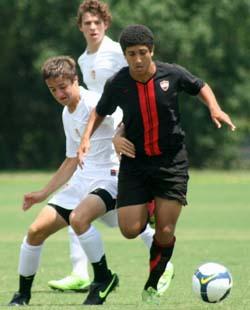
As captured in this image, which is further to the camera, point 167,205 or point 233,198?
point 233,198

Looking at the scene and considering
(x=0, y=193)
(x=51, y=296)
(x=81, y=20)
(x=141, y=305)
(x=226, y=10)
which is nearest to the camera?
(x=141, y=305)

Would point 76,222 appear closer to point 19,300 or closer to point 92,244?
point 92,244

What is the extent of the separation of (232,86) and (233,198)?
1978 cm

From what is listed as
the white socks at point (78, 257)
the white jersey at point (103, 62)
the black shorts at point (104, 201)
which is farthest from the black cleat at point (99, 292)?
the white jersey at point (103, 62)

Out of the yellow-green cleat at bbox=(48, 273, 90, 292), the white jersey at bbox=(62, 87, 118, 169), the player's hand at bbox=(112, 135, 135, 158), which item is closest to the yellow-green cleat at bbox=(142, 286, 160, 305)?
the player's hand at bbox=(112, 135, 135, 158)

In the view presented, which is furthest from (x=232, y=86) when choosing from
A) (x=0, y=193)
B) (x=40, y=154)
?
(x=0, y=193)

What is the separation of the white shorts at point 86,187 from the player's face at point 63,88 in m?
0.60

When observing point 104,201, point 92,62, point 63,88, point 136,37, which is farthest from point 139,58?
point 92,62

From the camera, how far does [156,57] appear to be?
41.0 meters

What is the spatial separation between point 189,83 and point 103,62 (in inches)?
80.8

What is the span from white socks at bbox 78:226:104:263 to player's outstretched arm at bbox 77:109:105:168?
0.56 m

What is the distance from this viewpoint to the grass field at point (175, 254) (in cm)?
826

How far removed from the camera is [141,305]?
24.9 feet

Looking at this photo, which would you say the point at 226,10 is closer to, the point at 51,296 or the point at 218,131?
the point at 218,131
